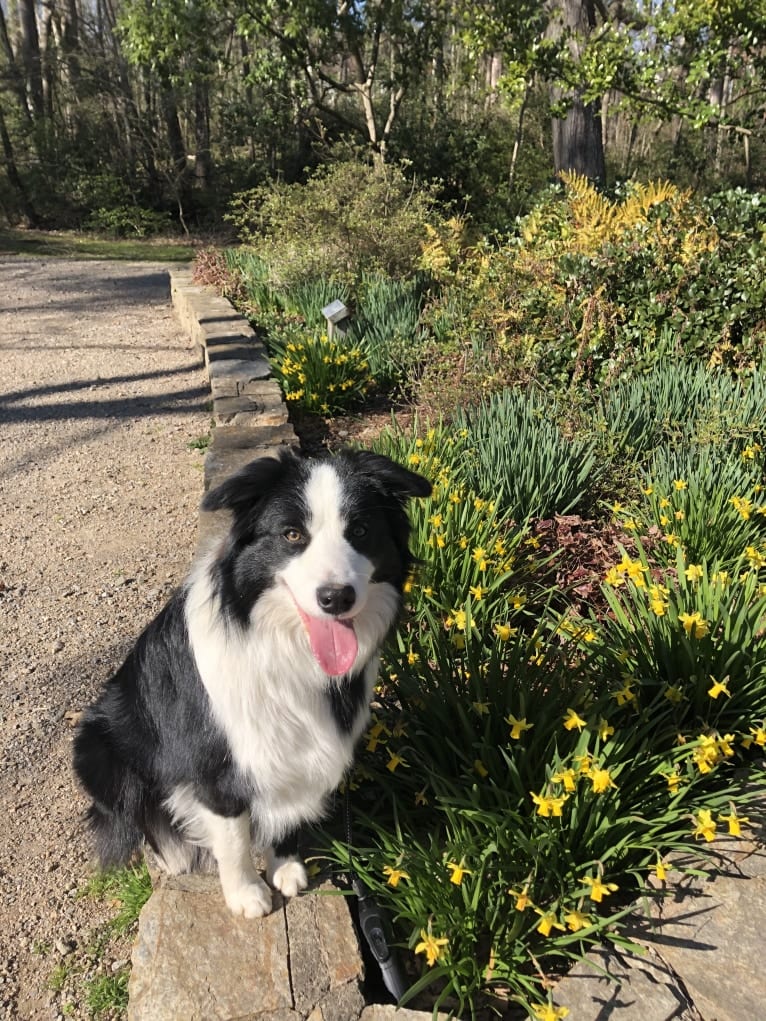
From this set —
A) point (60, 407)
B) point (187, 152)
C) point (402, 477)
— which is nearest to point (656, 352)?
point (402, 477)

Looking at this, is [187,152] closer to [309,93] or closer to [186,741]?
[309,93]

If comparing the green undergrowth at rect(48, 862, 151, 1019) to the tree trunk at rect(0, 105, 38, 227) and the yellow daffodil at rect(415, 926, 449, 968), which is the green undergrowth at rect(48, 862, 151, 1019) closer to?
the yellow daffodil at rect(415, 926, 449, 968)

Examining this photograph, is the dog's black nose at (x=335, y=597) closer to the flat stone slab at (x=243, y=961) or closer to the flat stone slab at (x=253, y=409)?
the flat stone slab at (x=243, y=961)

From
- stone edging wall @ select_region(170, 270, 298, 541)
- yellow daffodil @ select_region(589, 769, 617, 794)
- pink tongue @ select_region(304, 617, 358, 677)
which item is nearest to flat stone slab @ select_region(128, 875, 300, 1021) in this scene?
pink tongue @ select_region(304, 617, 358, 677)

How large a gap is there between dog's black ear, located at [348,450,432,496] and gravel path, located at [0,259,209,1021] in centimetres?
151

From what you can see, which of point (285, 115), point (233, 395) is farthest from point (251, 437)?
point (285, 115)

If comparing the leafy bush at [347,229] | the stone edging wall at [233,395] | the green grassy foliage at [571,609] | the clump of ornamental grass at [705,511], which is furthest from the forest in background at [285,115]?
the clump of ornamental grass at [705,511]

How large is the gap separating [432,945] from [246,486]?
3.56 feet

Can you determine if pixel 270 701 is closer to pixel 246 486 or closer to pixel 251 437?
pixel 246 486

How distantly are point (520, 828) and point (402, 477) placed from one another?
95 centimetres

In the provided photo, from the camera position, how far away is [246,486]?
164 centimetres

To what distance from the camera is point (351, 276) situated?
6.84m

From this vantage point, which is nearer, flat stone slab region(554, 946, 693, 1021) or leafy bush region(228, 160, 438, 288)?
flat stone slab region(554, 946, 693, 1021)

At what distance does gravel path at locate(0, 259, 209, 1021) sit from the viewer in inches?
82.0
